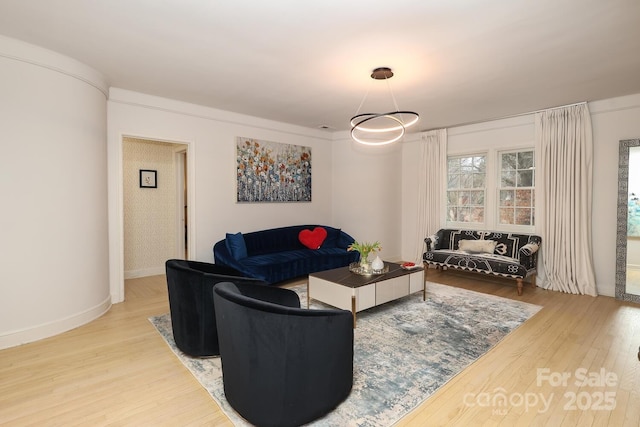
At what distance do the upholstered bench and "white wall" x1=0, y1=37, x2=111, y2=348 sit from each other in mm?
4775

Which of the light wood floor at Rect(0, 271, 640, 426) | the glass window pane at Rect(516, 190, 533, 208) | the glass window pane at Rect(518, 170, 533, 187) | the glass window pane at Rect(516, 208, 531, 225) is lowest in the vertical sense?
the light wood floor at Rect(0, 271, 640, 426)

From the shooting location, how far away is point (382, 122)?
5465mm

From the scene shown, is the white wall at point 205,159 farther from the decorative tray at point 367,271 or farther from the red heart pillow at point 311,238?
the decorative tray at point 367,271

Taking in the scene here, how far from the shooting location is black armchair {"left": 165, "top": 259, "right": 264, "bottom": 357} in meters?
2.54

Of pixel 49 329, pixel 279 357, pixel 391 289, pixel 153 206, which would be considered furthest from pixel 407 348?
pixel 153 206

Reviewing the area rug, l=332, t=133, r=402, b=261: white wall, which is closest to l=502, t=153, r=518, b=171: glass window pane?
l=332, t=133, r=402, b=261: white wall

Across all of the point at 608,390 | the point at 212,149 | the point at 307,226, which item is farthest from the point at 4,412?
the point at 307,226

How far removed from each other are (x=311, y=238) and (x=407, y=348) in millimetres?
2985

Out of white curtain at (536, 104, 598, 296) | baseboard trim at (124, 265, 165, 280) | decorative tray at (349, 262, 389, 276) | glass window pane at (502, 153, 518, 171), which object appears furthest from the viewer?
glass window pane at (502, 153, 518, 171)

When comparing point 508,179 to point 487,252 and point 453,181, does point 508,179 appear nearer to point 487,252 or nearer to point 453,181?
point 453,181

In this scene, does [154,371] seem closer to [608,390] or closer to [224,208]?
[224,208]

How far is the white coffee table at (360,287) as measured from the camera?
3319 mm

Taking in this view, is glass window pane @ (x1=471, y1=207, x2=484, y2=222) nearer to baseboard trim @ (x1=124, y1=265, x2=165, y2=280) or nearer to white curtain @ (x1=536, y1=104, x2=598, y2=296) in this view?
white curtain @ (x1=536, y1=104, x2=598, y2=296)

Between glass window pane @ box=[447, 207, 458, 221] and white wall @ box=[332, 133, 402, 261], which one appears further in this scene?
white wall @ box=[332, 133, 402, 261]
